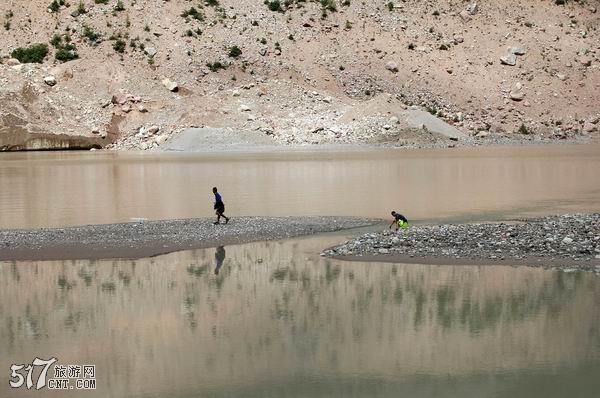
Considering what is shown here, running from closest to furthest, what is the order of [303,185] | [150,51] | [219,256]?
[219,256], [303,185], [150,51]

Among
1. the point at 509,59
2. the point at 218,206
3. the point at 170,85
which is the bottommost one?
the point at 218,206

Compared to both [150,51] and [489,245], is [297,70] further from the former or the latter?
[489,245]

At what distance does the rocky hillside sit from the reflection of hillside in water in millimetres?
48065

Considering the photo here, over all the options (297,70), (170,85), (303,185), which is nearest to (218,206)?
(303,185)

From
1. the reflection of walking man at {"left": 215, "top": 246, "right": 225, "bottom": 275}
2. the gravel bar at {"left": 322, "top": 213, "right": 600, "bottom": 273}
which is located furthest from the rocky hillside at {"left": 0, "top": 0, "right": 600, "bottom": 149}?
the reflection of walking man at {"left": 215, "top": 246, "right": 225, "bottom": 275}

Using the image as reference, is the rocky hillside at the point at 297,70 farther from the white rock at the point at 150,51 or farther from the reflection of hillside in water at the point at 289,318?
the reflection of hillside in water at the point at 289,318

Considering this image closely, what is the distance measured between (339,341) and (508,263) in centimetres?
639

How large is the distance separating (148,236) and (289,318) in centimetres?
908

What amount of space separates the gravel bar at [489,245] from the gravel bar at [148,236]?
329 centimetres

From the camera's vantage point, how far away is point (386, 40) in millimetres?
85062

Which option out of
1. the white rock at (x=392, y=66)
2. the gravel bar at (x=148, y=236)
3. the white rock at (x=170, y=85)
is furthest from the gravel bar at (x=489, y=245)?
the white rock at (x=392, y=66)

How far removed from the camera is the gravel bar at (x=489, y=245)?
18531 mm

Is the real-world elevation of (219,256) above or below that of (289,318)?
above

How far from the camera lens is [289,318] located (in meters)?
14.5
